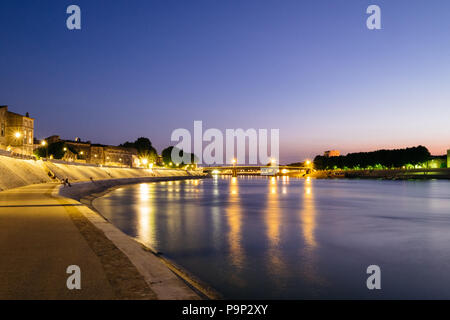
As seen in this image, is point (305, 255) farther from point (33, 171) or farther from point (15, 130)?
point (15, 130)

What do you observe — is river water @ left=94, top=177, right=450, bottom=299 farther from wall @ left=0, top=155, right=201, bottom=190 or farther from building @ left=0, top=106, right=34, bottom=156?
building @ left=0, top=106, right=34, bottom=156

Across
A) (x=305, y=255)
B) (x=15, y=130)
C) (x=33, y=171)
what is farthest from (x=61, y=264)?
(x=15, y=130)

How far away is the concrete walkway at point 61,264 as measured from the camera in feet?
19.9

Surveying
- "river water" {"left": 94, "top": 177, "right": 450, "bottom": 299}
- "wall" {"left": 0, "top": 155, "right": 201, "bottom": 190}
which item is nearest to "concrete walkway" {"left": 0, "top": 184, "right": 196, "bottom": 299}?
"river water" {"left": 94, "top": 177, "right": 450, "bottom": 299}

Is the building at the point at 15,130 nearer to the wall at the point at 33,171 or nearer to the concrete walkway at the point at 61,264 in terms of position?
the wall at the point at 33,171

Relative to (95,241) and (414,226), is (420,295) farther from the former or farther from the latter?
(414,226)

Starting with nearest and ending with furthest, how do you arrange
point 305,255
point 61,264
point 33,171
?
point 61,264 < point 305,255 < point 33,171

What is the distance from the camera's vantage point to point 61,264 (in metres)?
7.84

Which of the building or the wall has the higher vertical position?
the building

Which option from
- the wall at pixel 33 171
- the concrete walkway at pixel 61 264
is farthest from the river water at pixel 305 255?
the wall at pixel 33 171

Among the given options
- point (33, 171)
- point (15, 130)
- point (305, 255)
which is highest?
point (15, 130)

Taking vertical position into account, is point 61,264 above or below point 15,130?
below

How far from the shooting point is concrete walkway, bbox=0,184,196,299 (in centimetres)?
607
